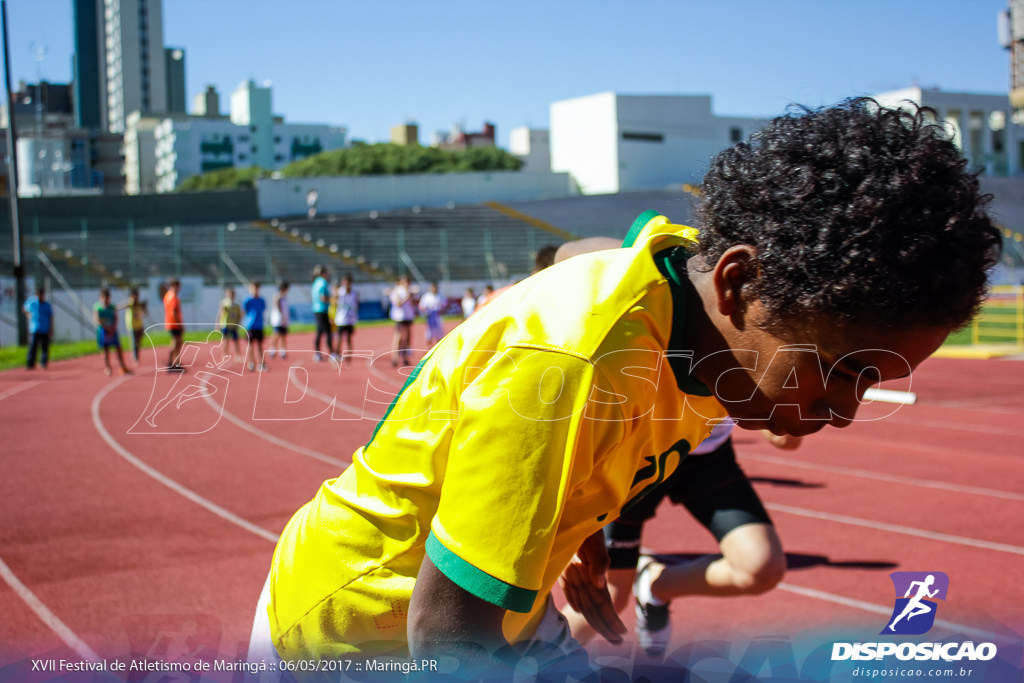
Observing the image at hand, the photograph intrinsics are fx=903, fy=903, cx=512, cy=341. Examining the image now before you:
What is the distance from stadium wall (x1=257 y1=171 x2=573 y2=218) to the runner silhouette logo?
4724 cm

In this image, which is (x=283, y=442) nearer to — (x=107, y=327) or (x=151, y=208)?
(x=107, y=327)

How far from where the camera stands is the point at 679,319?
47.2 inches

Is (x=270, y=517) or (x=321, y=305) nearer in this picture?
(x=270, y=517)

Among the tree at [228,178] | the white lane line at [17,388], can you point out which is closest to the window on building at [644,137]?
the tree at [228,178]

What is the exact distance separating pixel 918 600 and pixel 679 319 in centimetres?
81

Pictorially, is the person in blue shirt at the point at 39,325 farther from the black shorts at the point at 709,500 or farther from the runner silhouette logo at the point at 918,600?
the runner silhouette logo at the point at 918,600

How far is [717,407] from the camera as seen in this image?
137 cm

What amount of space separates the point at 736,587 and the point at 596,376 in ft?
8.74

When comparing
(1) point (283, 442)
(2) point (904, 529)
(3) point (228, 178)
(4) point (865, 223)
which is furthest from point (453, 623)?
(3) point (228, 178)

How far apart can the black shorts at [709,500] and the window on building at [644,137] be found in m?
60.1

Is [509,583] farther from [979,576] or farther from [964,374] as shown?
[964,374]

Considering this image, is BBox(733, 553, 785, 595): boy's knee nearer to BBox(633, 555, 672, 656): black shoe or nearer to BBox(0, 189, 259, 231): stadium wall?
BBox(633, 555, 672, 656): black shoe

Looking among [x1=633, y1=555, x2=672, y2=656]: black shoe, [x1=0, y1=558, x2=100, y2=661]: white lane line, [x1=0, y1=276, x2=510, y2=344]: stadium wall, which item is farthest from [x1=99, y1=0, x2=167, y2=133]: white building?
[x1=633, y1=555, x2=672, y2=656]: black shoe

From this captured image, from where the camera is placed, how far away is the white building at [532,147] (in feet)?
271
